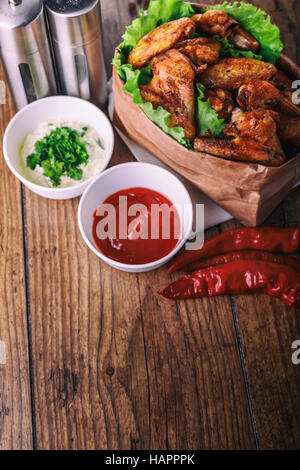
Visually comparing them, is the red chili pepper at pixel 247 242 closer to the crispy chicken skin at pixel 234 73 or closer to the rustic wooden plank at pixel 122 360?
the rustic wooden plank at pixel 122 360

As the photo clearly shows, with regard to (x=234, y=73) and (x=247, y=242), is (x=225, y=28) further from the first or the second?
(x=247, y=242)

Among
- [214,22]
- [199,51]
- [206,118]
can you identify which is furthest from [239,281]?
[214,22]

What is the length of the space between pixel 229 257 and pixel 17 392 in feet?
3.04

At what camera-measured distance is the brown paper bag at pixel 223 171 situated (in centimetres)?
177

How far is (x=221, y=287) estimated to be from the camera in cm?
194

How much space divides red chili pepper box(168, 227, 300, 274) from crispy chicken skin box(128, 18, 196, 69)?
72 centimetres

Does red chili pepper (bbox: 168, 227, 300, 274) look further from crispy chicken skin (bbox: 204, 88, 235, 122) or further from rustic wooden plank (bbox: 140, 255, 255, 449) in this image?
crispy chicken skin (bbox: 204, 88, 235, 122)

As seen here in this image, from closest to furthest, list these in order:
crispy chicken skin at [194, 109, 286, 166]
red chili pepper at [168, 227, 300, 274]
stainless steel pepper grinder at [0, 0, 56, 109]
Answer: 1. crispy chicken skin at [194, 109, 286, 166]
2. stainless steel pepper grinder at [0, 0, 56, 109]
3. red chili pepper at [168, 227, 300, 274]

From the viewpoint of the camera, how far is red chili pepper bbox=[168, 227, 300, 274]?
199cm

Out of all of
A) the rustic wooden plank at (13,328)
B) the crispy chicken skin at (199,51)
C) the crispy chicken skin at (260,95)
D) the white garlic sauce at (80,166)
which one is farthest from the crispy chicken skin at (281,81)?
→ the rustic wooden plank at (13,328)

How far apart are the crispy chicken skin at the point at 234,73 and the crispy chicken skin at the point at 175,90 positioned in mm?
103

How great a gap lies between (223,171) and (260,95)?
0.30 m

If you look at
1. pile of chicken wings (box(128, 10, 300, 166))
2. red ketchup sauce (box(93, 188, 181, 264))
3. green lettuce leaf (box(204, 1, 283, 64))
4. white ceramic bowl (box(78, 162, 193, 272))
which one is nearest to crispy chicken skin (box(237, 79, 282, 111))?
pile of chicken wings (box(128, 10, 300, 166))

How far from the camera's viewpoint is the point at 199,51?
1.87 meters
